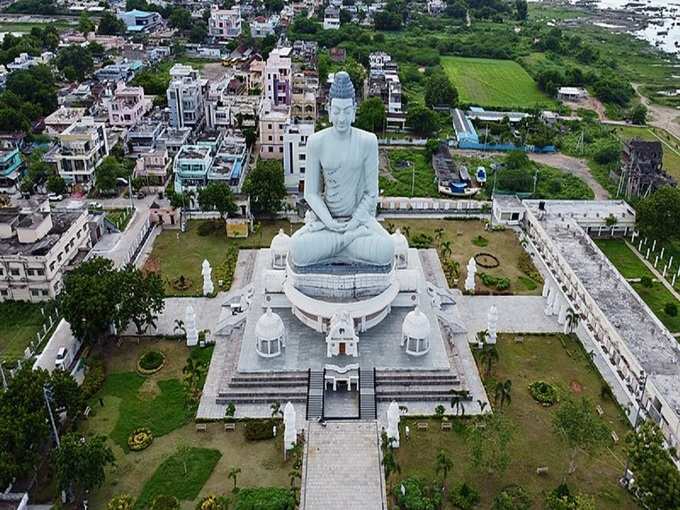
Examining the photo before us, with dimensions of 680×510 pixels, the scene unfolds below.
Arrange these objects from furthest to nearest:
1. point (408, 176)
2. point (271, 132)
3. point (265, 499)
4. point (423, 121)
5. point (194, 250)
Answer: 1. point (423, 121)
2. point (271, 132)
3. point (408, 176)
4. point (194, 250)
5. point (265, 499)

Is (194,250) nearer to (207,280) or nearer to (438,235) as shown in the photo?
(207,280)

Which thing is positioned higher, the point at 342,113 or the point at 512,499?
the point at 342,113

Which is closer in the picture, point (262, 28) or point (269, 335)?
point (269, 335)

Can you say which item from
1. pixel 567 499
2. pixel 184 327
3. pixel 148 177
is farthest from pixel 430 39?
pixel 567 499

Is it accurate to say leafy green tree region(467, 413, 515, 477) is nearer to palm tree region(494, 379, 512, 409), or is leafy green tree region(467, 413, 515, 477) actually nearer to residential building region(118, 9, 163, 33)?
palm tree region(494, 379, 512, 409)

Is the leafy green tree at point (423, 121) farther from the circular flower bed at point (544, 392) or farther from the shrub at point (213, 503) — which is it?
the shrub at point (213, 503)

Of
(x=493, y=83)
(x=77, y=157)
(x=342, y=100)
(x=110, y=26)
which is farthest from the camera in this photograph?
(x=110, y=26)

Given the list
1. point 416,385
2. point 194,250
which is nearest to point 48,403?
point 416,385

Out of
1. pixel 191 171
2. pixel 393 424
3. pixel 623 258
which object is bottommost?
pixel 623 258
